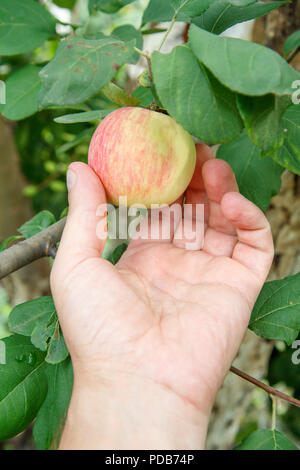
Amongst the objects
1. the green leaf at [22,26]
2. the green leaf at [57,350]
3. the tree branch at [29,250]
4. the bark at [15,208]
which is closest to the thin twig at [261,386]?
the green leaf at [57,350]

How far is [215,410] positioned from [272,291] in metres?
0.86

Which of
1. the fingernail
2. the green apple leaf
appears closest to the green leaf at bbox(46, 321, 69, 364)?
the green apple leaf

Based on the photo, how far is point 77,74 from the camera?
0.57m

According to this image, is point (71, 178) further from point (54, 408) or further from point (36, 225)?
point (54, 408)

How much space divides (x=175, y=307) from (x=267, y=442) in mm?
349

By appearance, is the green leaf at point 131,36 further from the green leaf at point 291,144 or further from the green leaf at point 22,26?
the green leaf at point 291,144

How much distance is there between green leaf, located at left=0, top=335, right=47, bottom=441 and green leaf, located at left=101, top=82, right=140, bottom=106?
498 mm

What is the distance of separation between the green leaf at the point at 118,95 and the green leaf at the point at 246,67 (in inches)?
9.2

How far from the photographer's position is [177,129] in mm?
711

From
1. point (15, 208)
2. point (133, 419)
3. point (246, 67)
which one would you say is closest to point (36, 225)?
point (133, 419)

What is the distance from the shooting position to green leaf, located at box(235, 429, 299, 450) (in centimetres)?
83

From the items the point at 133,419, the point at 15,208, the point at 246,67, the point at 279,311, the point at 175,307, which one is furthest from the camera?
the point at 15,208

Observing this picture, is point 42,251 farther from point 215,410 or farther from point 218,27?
A: point 215,410
